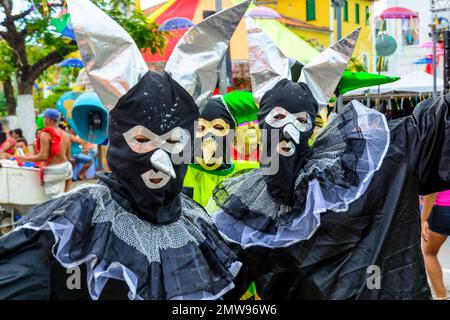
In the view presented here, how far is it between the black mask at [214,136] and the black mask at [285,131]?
1.43 m

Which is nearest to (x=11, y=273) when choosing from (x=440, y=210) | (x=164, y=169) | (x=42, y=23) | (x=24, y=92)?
(x=164, y=169)

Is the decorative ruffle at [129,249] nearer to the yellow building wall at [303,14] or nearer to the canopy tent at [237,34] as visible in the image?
the canopy tent at [237,34]

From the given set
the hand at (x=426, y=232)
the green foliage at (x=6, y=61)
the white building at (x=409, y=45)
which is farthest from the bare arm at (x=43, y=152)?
the white building at (x=409, y=45)

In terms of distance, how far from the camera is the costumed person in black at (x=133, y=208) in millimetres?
2527

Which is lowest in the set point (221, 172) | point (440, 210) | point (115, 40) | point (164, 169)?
point (440, 210)

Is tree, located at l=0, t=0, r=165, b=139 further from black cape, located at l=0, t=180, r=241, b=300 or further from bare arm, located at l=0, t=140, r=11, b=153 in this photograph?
black cape, located at l=0, t=180, r=241, b=300

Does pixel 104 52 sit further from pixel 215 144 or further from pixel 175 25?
pixel 175 25

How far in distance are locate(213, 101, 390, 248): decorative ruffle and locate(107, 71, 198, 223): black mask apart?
67cm

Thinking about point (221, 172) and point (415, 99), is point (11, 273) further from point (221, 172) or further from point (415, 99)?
point (415, 99)

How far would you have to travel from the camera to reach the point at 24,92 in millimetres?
12516

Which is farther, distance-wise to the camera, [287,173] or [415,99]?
[415,99]

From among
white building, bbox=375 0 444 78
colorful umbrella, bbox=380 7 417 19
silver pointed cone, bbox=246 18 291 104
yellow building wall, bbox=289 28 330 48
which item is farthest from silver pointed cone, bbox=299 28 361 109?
yellow building wall, bbox=289 28 330 48

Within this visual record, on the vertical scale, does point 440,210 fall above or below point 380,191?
below
